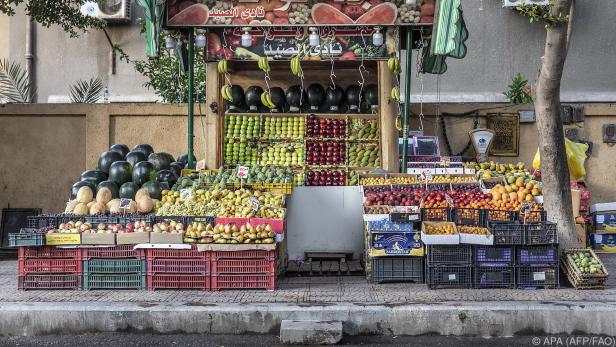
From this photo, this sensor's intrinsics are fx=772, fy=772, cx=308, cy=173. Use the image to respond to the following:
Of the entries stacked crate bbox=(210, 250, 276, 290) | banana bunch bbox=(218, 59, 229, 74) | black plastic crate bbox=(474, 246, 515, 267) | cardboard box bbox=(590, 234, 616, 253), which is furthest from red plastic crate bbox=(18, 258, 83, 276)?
cardboard box bbox=(590, 234, 616, 253)

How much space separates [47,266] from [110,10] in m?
13.0

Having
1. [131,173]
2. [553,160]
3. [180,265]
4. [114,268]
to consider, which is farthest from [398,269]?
[131,173]

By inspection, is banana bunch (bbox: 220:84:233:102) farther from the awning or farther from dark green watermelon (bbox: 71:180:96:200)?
the awning

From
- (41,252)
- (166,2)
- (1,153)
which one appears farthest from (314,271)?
(1,153)

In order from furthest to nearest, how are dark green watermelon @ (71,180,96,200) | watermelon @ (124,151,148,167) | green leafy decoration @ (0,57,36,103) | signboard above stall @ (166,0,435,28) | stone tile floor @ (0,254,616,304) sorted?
green leafy decoration @ (0,57,36,103) → watermelon @ (124,151,148,167) → signboard above stall @ (166,0,435,28) → dark green watermelon @ (71,180,96,200) → stone tile floor @ (0,254,616,304)

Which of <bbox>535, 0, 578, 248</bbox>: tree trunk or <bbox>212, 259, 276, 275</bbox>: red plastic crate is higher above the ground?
<bbox>535, 0, 578, 248</bbox>: tree trunk

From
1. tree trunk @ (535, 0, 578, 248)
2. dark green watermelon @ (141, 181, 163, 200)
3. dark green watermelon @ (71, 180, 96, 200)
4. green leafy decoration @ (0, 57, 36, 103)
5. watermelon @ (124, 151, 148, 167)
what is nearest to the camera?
tree trunk @ (535, 0, 578, 248)

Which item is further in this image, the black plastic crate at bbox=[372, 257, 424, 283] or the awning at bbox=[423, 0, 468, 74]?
the awning at bbox=[423, 0, 468, 74]

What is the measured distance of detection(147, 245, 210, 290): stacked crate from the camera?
955 cm

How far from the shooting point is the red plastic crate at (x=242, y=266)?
9.53 metres

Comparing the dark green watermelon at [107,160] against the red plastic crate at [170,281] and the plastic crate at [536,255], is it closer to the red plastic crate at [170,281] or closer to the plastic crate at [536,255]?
the red plastic crate at [170,281]

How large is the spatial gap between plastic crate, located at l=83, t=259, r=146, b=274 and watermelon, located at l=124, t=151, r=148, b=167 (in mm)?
3648

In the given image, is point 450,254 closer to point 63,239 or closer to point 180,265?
point 180,265

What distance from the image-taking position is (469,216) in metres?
9.98
